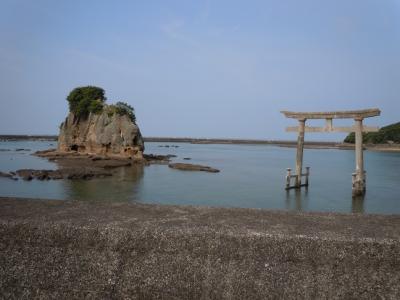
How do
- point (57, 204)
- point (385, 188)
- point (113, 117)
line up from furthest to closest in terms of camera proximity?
point (113, 117)
point (385, 188)
point (57, 204)

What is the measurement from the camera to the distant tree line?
5222 centimetres

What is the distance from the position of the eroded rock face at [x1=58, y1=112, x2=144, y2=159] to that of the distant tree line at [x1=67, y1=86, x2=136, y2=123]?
89cm

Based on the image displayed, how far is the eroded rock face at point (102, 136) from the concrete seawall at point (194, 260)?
46418mm

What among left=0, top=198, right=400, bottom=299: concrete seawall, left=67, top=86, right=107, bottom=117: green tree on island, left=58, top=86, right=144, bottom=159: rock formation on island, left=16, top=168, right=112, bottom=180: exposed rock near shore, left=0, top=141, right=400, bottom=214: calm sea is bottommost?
left=0, top=141, right=400, bottom=214: calm sea

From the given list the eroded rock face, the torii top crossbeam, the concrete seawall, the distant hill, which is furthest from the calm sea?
the distant hill

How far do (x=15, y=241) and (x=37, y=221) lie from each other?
17 centimetres

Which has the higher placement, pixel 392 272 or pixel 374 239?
pixel 374 239

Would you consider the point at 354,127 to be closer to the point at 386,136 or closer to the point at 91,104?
the point at 91,104

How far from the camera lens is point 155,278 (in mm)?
2146

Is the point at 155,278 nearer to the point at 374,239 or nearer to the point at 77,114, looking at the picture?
the point at 374,239

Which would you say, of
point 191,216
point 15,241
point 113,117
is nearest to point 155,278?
point 191,216

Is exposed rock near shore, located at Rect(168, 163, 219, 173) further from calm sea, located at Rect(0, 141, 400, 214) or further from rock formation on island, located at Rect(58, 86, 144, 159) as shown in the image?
rock formation on island, located at Rect(58, 86, 144, 159)

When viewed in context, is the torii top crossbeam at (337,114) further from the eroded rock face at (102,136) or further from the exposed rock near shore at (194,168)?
the eroded rock face at (102,136)

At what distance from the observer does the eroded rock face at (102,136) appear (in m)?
48.8
